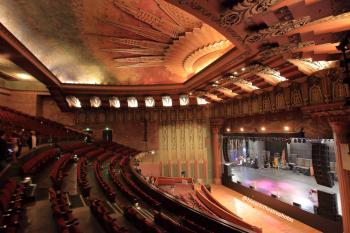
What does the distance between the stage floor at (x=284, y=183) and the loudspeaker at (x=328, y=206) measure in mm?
626

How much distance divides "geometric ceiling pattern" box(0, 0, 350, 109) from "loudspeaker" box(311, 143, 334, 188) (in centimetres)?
302

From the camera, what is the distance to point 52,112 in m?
14.0

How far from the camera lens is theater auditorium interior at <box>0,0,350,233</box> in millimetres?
4094

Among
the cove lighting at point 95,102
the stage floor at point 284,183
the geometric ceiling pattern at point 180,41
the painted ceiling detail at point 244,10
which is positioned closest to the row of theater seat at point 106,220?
the geometric ceiling pattern at point 180,41

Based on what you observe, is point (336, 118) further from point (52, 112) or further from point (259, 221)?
point (52, 112)

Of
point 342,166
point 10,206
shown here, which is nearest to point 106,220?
point 10,206

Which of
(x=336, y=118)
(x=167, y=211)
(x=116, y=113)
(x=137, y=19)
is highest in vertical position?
(x=137, y=19)

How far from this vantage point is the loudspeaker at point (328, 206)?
802 centimetres

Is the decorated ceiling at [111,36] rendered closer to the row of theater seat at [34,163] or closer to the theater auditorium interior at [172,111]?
the theater auditorium interior at [172,111]

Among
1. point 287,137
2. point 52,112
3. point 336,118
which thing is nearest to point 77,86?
point 52,112

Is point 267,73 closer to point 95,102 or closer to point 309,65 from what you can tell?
point 309,65

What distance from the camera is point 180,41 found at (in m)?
8.30

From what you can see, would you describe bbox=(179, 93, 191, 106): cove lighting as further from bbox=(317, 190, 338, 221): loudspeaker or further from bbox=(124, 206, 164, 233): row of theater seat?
bbox=(124, 206, 164, 233): row of theater seat

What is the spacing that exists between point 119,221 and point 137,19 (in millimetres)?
5616
